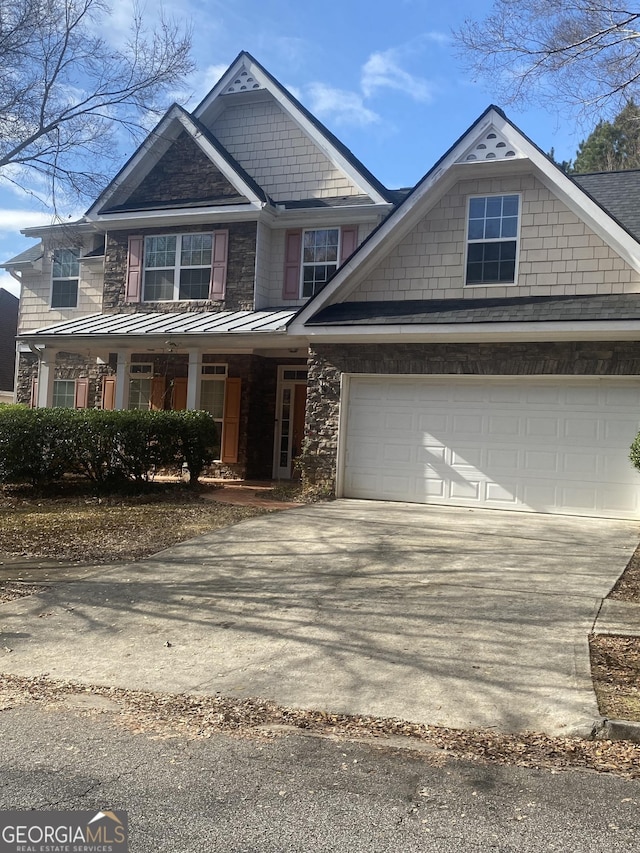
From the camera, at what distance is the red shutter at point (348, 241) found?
16.9 metres

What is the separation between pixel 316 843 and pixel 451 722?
66.9 inches

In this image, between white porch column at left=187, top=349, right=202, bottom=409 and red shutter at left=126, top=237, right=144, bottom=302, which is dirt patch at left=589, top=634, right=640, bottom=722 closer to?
white porch column at left=187, top=349, right=202, bottom=409

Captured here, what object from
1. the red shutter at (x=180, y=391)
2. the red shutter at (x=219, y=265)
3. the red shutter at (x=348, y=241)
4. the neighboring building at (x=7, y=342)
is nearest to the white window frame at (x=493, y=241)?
the red shutter at (x=348, y=241)

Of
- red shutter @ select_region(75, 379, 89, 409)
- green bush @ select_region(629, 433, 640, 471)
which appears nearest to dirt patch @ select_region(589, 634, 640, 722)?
green bush @ select_region(629, 433, 640, 471)

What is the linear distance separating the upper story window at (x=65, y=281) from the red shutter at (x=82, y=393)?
88.2 inches

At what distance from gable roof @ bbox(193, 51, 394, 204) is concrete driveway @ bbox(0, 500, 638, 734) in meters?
9.93

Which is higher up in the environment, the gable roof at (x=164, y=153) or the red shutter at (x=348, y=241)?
the gable roof at (x=164, y=153)

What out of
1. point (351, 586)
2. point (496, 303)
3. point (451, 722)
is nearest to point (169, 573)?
point (351, 586)

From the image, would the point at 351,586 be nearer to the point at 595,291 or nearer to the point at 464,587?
the point at 464,587

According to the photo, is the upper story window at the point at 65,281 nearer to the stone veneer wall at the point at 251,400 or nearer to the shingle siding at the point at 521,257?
the stone veneer wall at the point at 251,400

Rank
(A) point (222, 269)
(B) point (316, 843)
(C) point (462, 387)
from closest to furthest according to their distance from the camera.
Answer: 1. (B) point (316, 843)
2. (C) point (462, 387)
3. (A) point (222, 269)

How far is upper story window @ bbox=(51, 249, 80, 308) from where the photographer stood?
67.1 feet

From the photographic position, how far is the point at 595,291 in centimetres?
1230

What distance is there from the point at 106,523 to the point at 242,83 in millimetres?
12236
